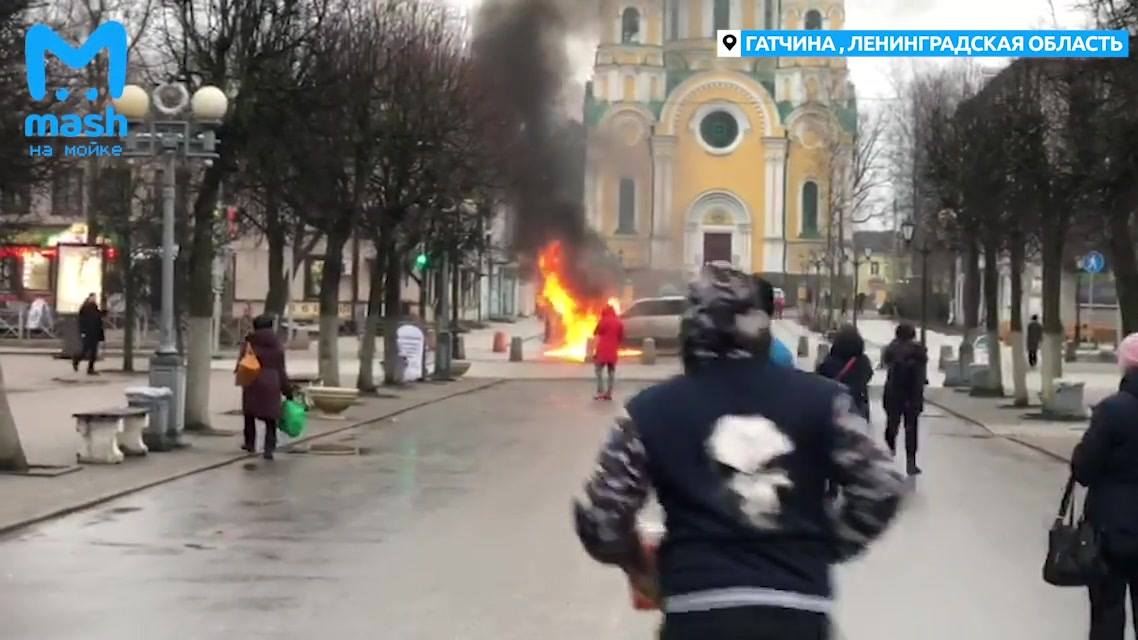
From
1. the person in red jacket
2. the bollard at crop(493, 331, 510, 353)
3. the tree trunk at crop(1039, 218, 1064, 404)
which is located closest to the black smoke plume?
the bollard at crop(493, 331, 510, 353)

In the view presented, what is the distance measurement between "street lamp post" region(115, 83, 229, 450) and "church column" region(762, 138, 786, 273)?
254ft

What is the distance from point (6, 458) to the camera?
16312mm

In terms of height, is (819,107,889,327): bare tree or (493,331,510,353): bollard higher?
(819,107,889,327): bare tree

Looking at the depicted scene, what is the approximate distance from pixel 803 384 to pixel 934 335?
65.5 meters

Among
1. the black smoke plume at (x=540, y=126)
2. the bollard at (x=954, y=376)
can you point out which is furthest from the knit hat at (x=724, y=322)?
the black smoke plume at (x=540, y=126)

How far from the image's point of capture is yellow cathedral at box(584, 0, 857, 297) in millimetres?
91750

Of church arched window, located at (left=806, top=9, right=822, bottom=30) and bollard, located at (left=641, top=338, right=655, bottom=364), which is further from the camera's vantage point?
church arched window, located at (left=806, top=9, right=822, bottom=30)

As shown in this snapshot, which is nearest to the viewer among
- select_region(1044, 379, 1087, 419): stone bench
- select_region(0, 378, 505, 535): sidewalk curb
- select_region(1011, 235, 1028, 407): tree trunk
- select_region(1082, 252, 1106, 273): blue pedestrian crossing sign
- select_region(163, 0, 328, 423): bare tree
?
select_region(0, 378, 505, 535): sidewalk curb

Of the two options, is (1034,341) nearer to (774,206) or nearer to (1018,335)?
(1018,335)

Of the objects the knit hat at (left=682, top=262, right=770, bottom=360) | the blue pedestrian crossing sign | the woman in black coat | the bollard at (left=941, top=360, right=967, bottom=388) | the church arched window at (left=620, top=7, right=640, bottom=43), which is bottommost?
the bollard at (left=941, top=360, right=967, bottom=388)

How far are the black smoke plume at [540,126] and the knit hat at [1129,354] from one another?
33.7 m

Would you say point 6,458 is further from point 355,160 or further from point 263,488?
point 355,160

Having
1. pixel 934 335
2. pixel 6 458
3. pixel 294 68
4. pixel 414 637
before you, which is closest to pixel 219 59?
pixel 294 68

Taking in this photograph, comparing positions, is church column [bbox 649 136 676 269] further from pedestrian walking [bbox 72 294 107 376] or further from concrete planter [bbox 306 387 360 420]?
concrete planter [bbox 306 387 360 420]
